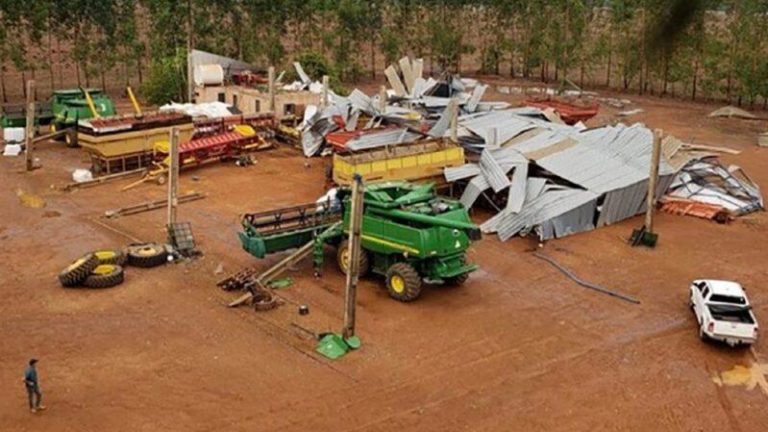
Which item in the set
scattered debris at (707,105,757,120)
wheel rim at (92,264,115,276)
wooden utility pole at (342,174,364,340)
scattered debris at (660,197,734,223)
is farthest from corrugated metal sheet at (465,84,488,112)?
wooden utility pole at (342,174,364,340)

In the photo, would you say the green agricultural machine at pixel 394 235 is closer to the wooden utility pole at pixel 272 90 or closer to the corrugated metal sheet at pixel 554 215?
the corrugated metal sheet at pixel 554 215

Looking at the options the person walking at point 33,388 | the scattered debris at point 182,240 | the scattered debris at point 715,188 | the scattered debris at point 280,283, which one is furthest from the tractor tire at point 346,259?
the scattered debris at point 715,188

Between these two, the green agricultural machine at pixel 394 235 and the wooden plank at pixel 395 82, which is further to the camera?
the wooden plank at pixel 395 82

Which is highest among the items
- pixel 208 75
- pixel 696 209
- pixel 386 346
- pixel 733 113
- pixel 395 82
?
pixel 208 75

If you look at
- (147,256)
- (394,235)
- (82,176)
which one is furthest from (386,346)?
(82,176)

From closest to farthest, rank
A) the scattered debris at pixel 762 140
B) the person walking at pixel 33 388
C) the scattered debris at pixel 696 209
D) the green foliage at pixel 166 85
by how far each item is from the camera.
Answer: the person walking at pixel 33 388, the scattered debris at pixel 696 209, the scattered debris at pixel 762 140, the green foliage at pixel 166 85

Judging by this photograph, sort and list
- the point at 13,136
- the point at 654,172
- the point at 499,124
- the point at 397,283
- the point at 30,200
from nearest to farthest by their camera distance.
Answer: the point at 397,283 < the point at 654,172 < the point at 30,200 < the point at 499,124 < the point at 13,136

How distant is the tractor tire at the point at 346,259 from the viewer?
15.8 m

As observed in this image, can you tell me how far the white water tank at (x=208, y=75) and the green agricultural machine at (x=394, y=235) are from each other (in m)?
19.6

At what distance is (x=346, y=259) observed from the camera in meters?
16.0

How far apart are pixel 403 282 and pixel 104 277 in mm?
5862

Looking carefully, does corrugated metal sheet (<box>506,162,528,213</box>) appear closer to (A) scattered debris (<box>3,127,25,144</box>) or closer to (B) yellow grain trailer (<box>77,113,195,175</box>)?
(B) yellow grain trailer (<box>77,113,195,175</box>)

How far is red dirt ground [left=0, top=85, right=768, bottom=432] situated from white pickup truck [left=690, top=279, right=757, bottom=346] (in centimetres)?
33

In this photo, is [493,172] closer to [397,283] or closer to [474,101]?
[397,283]
